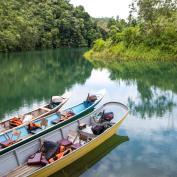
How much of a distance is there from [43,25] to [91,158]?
67376mm

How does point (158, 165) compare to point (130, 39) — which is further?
point (130, 39)

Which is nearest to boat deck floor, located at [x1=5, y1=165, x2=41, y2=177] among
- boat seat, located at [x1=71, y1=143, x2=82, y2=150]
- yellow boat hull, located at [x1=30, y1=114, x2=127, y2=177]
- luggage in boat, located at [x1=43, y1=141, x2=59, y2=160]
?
yellow boat hull, located at [x1=30, y1=114, x2=127, y2=177]

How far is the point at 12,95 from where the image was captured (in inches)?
924

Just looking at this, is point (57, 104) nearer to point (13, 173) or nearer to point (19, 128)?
point (19, 128)

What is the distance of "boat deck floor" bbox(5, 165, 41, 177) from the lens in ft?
31.5

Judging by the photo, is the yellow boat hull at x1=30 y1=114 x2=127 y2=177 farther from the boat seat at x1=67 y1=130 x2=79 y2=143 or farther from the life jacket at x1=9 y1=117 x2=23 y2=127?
the life jacket at x1=9 y1=117 x2=23 y2=127

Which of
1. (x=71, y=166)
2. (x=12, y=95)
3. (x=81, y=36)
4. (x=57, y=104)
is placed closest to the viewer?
(x=71, y=166)

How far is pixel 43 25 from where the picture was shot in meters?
76.1

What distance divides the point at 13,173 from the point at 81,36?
76152 millimetres

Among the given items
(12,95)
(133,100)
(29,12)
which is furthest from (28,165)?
(29,12)

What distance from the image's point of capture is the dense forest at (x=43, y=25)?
61.8 meters

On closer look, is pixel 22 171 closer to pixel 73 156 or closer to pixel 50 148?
pixel 50 148

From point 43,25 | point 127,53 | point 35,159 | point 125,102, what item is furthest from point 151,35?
point 43,25

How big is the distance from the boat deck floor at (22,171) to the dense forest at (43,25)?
5075 centimetres
